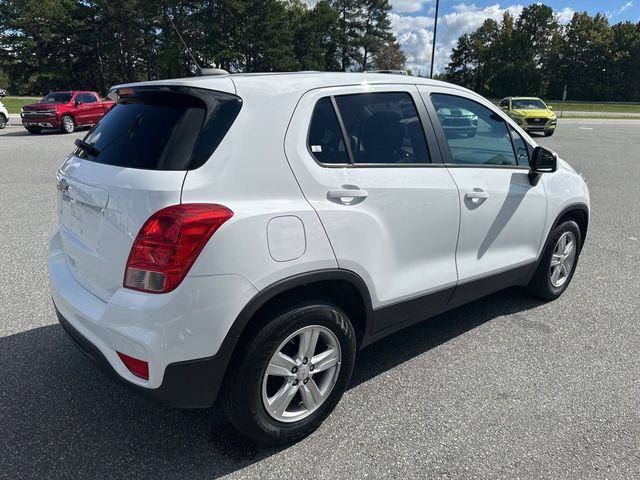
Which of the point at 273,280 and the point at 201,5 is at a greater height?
the point at 201,5

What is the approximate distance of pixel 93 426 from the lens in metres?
2.55

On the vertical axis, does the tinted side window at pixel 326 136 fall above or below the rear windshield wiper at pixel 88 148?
above

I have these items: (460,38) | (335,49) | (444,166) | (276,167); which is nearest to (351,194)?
(276,167)

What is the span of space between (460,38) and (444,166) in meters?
93.9

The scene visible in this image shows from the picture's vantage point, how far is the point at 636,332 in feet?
12.0

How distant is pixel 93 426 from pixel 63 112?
63.6 feet

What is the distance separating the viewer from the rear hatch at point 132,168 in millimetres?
2020

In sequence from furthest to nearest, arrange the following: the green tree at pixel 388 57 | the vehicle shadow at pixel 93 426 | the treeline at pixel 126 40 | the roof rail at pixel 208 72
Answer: the green tree at pixel 388 57 → the treeline at pixel 126 40 → the roof rail at pixel 208 72 → the vehicle shadow at pixel 93 426

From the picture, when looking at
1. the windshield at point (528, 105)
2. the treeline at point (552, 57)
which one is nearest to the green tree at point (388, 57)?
the treeline at point (552, 57)

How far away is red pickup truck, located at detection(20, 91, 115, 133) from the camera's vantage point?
18.4 meters

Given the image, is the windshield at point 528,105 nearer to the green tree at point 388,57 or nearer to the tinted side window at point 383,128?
the tinted side window at point 383,128

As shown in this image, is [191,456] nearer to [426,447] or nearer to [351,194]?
[426,447]

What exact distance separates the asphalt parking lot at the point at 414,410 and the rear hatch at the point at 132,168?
0.83m

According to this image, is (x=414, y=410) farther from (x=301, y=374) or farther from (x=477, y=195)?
(x=477, y=195)
